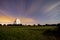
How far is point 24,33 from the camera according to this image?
43.1 ft

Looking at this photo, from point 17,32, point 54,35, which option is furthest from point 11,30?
point 54,35

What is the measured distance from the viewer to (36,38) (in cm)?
1303

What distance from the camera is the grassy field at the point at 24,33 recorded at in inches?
507

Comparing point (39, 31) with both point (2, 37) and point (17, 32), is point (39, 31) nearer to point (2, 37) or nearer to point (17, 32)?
point (17, 32)

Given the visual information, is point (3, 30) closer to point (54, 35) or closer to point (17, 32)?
point (17, 32)

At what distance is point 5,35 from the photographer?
42.0 ft

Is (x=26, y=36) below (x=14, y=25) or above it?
below

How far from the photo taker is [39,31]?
13.4m

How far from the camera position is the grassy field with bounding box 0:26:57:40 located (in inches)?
507

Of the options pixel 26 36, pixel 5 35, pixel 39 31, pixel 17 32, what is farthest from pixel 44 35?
pixel 5 35

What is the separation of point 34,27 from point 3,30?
280 centimetres

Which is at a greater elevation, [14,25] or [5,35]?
[14,25]

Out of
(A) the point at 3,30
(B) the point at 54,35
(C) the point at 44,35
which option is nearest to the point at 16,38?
(A) the point at 3,30

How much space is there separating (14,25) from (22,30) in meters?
0.91
